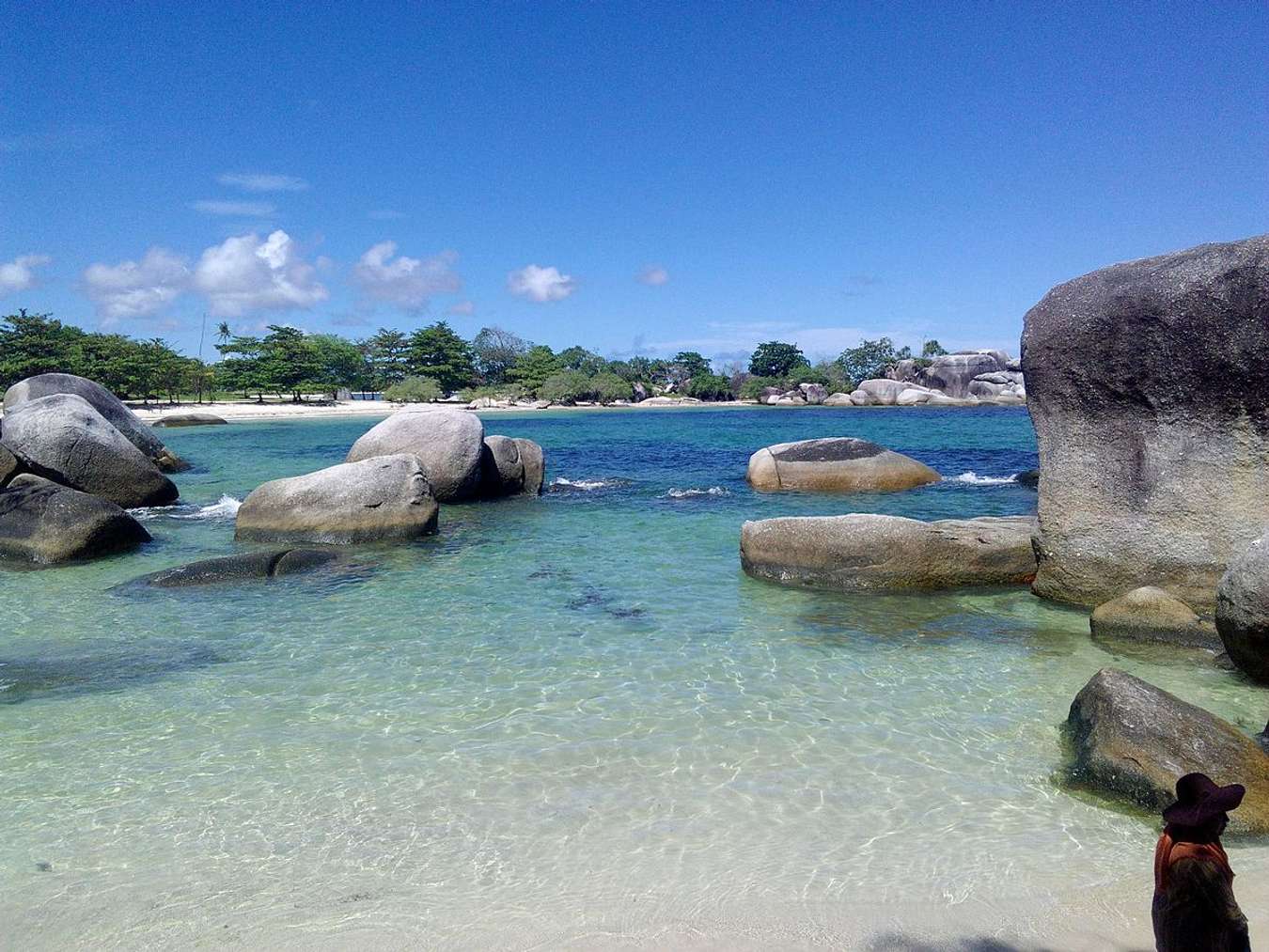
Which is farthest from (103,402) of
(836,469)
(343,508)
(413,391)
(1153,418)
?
(413,391)

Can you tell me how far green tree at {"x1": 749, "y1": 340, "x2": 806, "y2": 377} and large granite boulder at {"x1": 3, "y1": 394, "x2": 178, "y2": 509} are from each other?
104466mm

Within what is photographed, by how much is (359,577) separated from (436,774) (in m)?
5.86

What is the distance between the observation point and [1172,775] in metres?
4.94

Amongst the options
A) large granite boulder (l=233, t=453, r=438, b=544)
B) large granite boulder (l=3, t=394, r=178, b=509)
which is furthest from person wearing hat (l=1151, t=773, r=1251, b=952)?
large granite boulder (l=3, t=394, r=178, b=509)

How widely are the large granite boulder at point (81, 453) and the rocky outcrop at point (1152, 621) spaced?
15286 mm

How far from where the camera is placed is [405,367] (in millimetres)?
89125

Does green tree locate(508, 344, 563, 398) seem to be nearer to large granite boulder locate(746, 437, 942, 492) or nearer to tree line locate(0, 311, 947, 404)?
tree line locate(0, 311, 947, 404)

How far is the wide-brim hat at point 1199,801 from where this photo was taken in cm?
276

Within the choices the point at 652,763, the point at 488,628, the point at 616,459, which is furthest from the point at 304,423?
the point at 652,763

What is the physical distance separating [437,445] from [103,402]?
454 inches

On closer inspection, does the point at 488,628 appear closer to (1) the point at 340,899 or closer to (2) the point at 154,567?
(1) the point at 340,899

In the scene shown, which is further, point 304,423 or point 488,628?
point 304,423

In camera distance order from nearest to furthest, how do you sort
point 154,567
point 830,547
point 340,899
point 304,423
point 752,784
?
point 340,899
point 752,784
point 830,547
point 154,567
point 304,423

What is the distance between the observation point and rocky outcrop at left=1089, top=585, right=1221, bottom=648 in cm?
780
